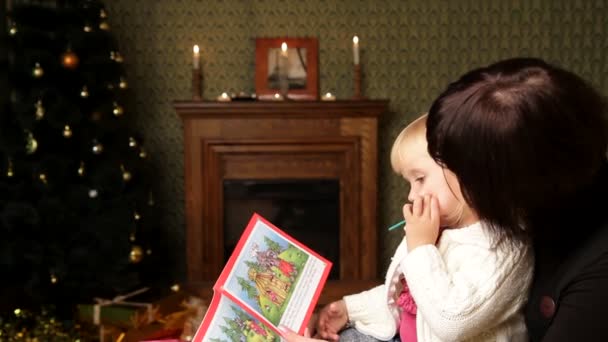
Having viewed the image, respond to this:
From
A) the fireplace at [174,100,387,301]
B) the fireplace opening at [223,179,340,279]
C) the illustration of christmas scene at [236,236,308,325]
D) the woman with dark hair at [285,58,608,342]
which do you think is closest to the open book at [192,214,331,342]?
the illustration of christmas scene at [236,236,308,325]

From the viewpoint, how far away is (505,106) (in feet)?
2.34

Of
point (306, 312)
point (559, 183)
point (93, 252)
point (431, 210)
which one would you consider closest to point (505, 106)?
point (559, 183)

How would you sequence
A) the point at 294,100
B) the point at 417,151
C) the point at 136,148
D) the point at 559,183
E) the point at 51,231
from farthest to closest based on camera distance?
the point at 294,100
the point at 136,148
the point at 51,231
the point at 417,151
the point at 559,183

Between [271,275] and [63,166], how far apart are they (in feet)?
5.62

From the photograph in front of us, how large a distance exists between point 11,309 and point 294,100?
170cm

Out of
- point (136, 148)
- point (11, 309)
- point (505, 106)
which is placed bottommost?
point (11, 309)

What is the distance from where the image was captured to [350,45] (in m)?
3.49

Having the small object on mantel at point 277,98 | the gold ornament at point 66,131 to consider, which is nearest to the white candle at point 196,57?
the small object on mantel at point 277,98

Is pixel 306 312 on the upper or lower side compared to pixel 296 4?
lower

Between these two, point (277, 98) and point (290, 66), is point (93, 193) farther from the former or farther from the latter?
point (290, 66)

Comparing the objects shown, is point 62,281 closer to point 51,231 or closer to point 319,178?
point 51,231

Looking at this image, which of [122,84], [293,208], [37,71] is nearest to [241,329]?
[37,71]

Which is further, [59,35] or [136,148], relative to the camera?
[136,148]

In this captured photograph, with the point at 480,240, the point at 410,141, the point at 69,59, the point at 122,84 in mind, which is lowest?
the point at 480,240
